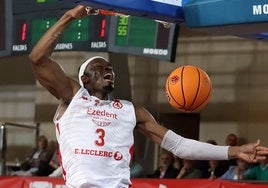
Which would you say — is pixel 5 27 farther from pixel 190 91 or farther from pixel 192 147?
pixel 192 147

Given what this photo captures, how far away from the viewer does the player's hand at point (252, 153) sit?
549cm

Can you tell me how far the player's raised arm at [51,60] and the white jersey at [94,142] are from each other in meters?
0.12

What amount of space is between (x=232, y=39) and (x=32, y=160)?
4.13 m

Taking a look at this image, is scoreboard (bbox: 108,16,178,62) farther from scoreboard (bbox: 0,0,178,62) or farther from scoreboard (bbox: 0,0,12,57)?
Result: scoreboard (bbox: 0,0,12,57)

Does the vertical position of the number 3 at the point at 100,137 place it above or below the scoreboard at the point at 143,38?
below

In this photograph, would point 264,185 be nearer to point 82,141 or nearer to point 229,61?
point 82,141

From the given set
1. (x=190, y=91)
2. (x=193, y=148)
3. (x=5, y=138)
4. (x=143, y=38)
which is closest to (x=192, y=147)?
(x=193, y=148)

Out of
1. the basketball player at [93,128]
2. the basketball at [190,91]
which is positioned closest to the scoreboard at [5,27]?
the basketball at [190,91]

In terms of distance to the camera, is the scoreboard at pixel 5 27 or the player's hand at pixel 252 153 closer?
the player's hand at pixel 252 153

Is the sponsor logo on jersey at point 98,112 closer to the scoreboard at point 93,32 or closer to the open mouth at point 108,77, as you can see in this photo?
the open mouth at point 108,77

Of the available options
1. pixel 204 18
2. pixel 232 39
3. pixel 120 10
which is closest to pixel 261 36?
pixel 204 18

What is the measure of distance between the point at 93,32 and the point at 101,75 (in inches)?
243

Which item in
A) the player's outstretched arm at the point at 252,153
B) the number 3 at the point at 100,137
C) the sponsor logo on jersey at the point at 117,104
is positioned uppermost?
the sponsor logo on jersey at the point at 117,104

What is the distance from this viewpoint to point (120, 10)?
633 cm
